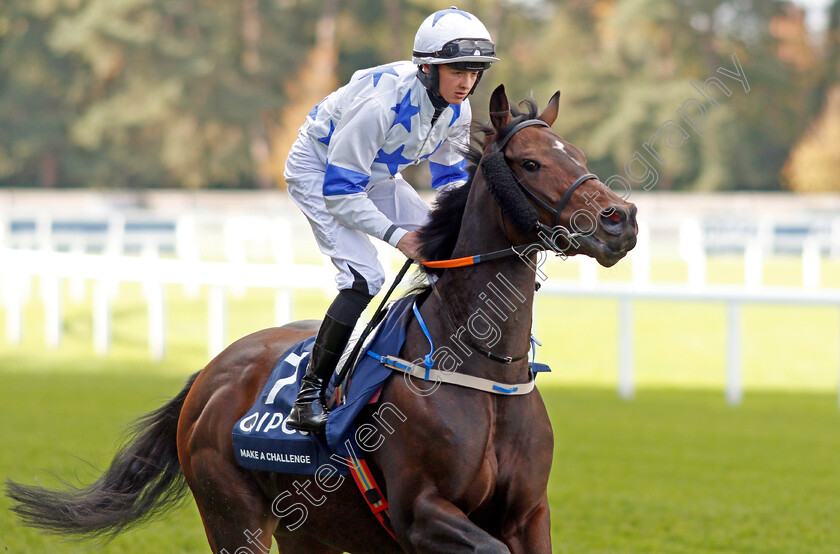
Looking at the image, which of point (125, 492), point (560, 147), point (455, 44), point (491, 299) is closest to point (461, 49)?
point (455, 44)

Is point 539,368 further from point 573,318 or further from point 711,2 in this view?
point 711,2

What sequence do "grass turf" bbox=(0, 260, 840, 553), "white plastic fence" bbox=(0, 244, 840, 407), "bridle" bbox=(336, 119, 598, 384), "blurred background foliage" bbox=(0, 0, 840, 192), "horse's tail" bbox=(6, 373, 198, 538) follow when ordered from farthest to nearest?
"blurred background foliage" bbox=(0, 0, 840, 192) < "white plastic fence" bbox=(0, 244, 840, 407) < "grass turf" bbox=(0, 260, 840, 553) < "horse's tail" bbox=(6, 373, 198, 538) < "bridle" bbox=(336, 119, 598, 384)

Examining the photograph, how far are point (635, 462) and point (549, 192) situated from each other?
4.52 m

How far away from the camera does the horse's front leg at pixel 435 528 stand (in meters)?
2.92

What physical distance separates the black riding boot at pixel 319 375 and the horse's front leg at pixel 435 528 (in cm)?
42

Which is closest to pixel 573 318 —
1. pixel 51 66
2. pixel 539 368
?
pixel 539 368

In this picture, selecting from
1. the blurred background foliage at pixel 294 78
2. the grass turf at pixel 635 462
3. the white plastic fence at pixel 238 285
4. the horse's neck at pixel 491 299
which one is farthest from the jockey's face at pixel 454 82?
the blurred background foliage at pixel 294 78

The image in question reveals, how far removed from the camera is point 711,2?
133 ft

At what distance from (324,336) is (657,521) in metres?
2.93

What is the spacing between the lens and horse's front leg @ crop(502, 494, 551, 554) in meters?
3.12

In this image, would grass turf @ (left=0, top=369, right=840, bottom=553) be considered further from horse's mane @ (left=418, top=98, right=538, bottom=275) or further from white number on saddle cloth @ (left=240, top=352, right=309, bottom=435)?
horse's mane @ (left=418, top=98, right=538, bottom=275)

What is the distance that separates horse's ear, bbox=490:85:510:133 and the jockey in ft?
0.52

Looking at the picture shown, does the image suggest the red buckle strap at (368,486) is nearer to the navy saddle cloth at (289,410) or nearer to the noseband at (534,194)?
the navy saddle cloth at (289,410)

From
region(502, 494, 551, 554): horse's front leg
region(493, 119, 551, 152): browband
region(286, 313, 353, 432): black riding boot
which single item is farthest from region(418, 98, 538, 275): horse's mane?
region(502, 494, 551, 554): horse's front leg
